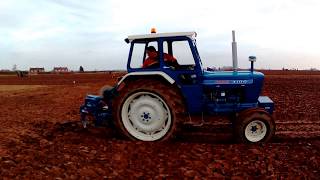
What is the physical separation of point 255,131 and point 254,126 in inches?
4.7

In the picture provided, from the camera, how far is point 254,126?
9.41 meters

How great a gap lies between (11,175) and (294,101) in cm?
1340

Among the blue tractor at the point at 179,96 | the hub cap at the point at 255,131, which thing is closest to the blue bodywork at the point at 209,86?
the blue tractor at the point at 179,96

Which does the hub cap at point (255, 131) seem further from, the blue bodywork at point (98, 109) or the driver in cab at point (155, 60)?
the blue bodywork at point (98, 109)

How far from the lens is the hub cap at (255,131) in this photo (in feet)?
30.7

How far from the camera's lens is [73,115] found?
557 inches

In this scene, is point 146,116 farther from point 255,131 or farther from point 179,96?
point 255,131

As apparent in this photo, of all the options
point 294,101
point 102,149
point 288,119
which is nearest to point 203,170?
point 102,149

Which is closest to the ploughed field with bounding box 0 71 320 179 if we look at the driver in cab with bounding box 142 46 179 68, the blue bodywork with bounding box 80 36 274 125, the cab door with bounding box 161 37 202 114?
the blue bodywork with bounding box 80 36 274 125

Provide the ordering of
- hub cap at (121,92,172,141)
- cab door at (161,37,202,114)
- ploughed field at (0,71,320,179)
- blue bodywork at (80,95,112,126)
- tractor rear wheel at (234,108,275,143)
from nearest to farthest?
ploughed field at (0,71,320,179) < tractor rear wheel at (234,108,275,143) < hub cap at (121,92,172,141) < cab door at (161,37,202,114) < blue bodywork at (80,95,112,126)

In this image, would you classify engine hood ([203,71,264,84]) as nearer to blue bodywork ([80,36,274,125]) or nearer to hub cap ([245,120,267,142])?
blue bodywork ([80,36,274,125])

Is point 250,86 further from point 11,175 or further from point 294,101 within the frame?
point 294,101

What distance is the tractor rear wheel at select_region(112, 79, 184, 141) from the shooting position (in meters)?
9.38

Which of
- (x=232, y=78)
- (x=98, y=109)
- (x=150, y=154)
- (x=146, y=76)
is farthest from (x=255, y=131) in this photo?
(x=98, y=109)
